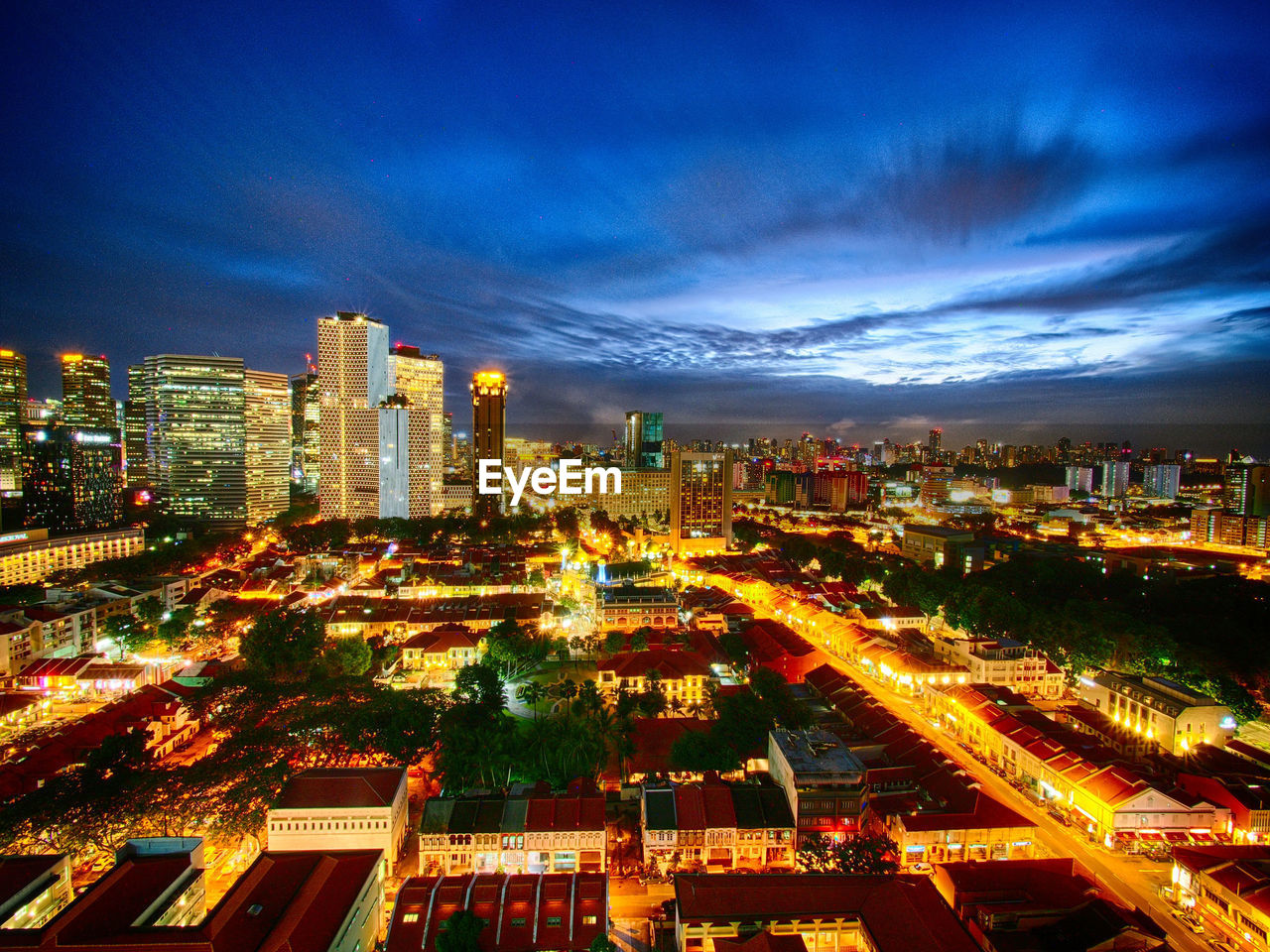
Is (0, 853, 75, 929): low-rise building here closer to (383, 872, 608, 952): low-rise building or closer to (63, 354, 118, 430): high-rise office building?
(383, 872, 608, 952): low-rise building

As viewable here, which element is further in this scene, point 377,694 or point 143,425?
point 143,425

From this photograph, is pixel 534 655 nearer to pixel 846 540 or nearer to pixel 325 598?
pixel 325 598

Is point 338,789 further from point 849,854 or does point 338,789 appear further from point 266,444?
point 266,444

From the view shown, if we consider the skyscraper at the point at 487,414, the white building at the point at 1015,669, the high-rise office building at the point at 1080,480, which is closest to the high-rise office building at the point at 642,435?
the skyscraper at the point at 487,414

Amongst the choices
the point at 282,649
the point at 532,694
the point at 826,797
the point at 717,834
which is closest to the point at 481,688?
the point at 532,694

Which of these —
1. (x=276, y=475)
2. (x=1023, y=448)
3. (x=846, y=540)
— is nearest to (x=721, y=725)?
(x=846, y=540)

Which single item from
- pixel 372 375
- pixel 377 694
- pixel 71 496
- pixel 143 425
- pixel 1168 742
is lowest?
pixel 1168 742
